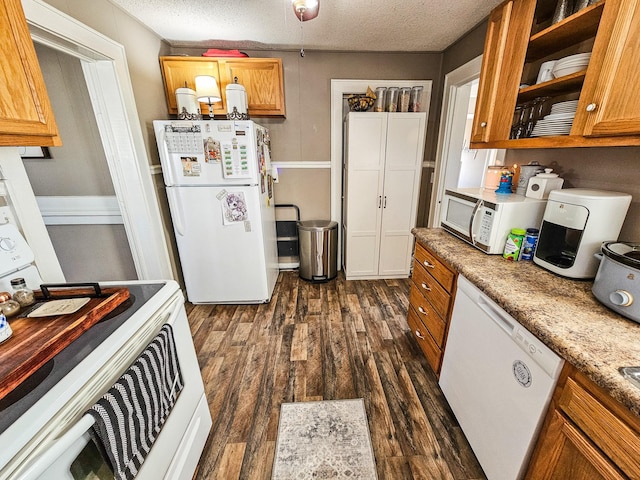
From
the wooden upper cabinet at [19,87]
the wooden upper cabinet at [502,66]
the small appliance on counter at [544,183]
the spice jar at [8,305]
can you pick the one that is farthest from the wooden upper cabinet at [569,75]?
the spice jar at [8,305]

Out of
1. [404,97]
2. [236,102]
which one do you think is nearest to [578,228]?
[404,97]

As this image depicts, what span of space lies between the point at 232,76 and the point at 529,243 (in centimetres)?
271

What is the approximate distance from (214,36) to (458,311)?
2.92m

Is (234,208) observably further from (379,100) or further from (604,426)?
(604,426)

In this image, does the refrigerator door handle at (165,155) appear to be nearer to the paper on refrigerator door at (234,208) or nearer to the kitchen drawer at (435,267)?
the paper on refrigerator door at (234,208)

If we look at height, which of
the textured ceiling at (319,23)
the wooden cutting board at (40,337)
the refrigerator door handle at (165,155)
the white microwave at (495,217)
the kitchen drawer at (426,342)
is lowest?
the kitchen drawer at (426,342)

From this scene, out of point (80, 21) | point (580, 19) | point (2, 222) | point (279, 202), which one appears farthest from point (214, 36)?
point (580, 19)

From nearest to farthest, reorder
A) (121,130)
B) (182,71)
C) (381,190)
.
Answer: (121,130) < (182,71) < (381,190)

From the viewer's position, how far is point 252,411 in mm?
1547

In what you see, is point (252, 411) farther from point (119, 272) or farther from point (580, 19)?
point (580, 19)

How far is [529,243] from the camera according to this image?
1.34m

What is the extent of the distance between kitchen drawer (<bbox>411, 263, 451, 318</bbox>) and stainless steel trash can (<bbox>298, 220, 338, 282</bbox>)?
1.19 m

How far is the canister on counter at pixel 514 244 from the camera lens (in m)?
1.35

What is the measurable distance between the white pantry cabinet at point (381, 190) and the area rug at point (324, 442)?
5.47 ft
